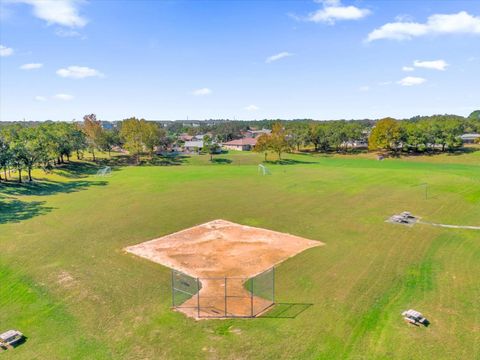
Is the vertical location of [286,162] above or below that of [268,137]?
below

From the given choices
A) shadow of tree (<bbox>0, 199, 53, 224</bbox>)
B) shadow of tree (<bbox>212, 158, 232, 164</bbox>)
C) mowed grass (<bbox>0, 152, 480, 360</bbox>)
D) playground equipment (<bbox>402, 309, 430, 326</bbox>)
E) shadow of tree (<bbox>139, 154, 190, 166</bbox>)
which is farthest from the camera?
shadow of tree (<bbox>212, 158, 232, 164</bbox>)

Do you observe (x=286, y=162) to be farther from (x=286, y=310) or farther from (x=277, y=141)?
(x=286, y=310)

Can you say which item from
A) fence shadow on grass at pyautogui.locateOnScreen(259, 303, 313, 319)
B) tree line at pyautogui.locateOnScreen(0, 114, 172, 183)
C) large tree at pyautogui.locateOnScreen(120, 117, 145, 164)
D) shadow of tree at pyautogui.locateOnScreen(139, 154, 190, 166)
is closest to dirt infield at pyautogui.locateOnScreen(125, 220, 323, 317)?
fence shadow on grass at pyautogui.locateOnScreen(259, 303, 313, 319)

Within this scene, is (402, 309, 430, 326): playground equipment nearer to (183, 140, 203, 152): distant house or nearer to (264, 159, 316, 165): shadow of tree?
(264, 159, 316, 165): shadow of tree

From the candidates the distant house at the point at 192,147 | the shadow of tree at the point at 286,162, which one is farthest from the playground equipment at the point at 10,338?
the distant house at the point at 192,147

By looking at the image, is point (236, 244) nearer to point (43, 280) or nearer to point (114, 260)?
point (114, 260)

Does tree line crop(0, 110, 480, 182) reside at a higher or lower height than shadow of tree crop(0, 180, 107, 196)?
higher

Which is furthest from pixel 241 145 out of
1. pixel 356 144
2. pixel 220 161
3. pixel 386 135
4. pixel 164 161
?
pixel 386 135
